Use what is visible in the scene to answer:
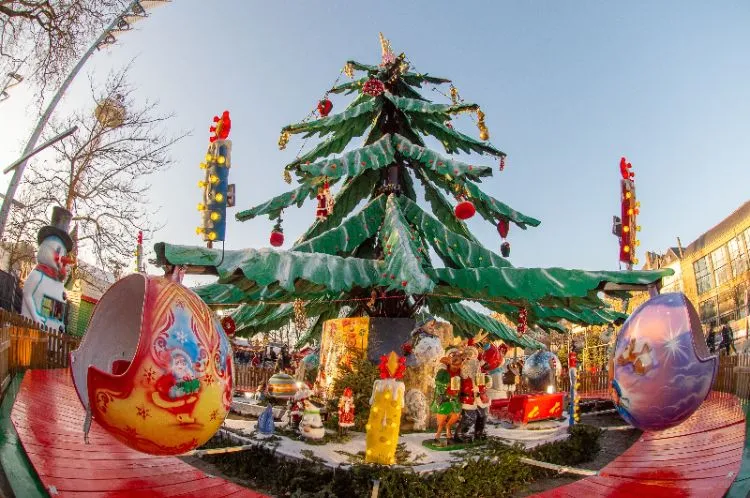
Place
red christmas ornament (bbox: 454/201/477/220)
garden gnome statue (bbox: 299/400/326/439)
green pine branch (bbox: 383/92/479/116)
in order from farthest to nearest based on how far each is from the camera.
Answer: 1. green pine branch (bbox: 383/92/479/116)
2. red christmas ornament (bbox: 454/201/477/220)
3. garden gnome statue (bbox: 299/400/326/439)

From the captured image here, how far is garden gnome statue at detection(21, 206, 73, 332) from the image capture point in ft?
48.1

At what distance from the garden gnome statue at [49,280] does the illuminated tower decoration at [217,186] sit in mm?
12566

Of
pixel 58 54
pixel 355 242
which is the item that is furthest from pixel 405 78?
pixel 58 54

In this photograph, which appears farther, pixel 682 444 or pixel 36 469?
pixel 682 444

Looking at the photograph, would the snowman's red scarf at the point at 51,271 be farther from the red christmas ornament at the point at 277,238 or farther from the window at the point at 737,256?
the window at the point at 737,256

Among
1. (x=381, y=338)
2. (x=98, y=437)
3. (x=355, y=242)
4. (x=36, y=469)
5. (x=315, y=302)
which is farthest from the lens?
(x=315, y=302)

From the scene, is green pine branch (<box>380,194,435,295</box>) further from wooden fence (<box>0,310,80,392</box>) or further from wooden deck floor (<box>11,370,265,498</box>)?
wooden fence (<box>0,310,80,392</box>)

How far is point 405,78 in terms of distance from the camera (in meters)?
14.1

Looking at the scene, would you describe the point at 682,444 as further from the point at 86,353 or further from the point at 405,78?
the point at 405,78

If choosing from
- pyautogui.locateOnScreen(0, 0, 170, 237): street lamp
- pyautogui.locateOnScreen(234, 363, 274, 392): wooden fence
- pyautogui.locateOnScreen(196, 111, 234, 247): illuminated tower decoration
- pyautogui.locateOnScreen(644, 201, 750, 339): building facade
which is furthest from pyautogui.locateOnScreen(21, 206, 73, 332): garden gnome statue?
pyautogui.locateOnScreen(644, 201, 750, 339): building facade

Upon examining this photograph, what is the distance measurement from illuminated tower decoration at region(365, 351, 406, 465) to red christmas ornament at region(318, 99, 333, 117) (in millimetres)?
7448

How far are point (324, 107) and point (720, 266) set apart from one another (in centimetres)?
3394

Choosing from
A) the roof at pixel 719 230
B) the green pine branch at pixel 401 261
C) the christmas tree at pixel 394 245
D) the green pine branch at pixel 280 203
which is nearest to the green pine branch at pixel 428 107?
the christmas tree at pixel 394 245

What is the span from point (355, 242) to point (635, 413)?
7608mm
